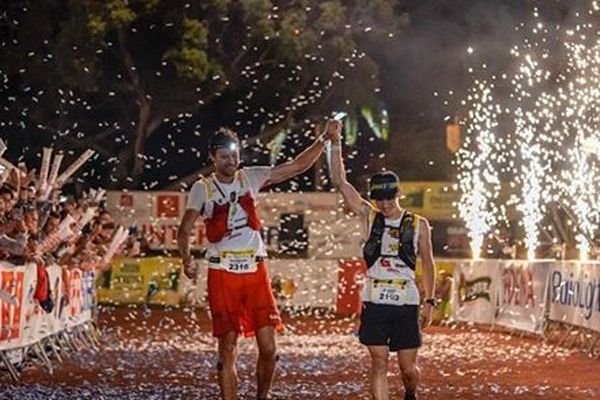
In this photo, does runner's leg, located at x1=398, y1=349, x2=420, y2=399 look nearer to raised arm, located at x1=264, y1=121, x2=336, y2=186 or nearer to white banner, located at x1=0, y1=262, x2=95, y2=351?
raised arm, located at x1=264, y1=121, x2=336, y2=186

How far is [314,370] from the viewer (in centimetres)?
1800

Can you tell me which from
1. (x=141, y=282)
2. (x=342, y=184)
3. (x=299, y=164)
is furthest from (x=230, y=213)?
(x=141, y=282)

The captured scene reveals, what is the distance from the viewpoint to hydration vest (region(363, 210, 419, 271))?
11.2 m

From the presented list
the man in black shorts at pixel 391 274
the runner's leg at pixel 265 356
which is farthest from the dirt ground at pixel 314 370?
the man in black shorts at pixel 391 274

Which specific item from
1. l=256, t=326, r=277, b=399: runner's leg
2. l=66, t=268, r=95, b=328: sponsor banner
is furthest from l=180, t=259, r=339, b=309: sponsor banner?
l=256, t=326, r=277, b=399: runner's leg

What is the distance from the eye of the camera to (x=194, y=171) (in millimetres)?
45531

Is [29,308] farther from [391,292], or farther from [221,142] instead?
[391,292]

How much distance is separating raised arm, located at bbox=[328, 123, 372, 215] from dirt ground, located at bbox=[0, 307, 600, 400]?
11.5 feet

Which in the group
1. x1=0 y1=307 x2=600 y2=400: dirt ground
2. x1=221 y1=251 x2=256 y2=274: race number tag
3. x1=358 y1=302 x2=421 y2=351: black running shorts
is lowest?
x1=0 y1=307 x2=600 y2=400: dirt ground

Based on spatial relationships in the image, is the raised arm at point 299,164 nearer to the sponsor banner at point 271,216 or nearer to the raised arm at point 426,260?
the raised arm at point 426,260

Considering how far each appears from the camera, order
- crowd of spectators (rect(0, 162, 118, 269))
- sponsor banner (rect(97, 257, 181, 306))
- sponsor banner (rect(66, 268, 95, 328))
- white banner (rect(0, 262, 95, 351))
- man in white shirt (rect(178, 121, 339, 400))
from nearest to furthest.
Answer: man in white shirt (rect(178, 121, 339, 400)), white banner (rect(0, 262, 95, 351)), crowd of spectators (rect(0, 162, 118, 269)), sponsor banner (rect(66, 268, 95, 328)), sponsor banner (rect(97, 257, 181, 306))

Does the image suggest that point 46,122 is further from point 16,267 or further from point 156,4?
point 16,267

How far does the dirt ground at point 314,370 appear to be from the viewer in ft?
49.3

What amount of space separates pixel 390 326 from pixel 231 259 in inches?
52.7
